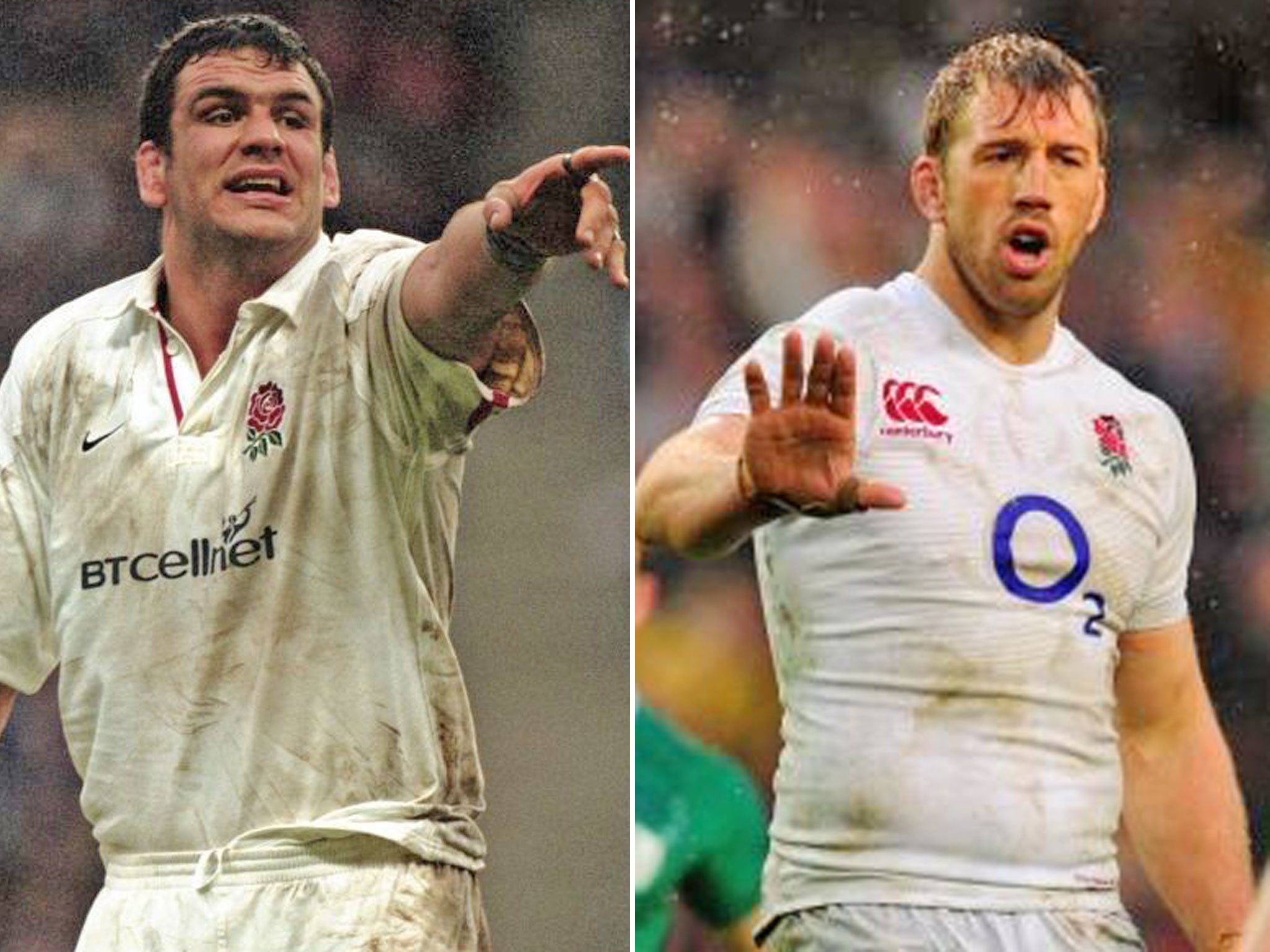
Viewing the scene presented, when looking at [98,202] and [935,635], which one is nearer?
[935,635]

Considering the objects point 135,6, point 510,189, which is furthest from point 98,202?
point 510,189

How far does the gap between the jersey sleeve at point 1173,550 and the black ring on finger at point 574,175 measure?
2.92 ft

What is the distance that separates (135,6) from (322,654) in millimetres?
1054

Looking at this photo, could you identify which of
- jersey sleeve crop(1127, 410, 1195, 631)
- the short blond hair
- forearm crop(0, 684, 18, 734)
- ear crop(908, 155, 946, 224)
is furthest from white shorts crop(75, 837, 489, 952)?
the short blond hair

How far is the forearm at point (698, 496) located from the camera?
3393 millimetres

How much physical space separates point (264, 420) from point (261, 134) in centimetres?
43

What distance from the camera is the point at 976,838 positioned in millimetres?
3336

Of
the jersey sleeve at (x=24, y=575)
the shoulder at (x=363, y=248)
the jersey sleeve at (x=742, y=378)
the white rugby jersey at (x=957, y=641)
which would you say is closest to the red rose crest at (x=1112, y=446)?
the white rugby jersey at (x=957, y=641)

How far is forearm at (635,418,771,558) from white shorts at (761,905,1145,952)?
53 cm

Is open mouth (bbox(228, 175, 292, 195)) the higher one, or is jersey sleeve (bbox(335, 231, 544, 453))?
open mouth (bbox(228, 175, 292, 195))

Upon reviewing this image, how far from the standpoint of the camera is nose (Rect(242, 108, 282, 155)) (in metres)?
3.62

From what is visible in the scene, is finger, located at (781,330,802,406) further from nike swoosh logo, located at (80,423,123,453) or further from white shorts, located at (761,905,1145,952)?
nike swoosh logo, located at (80,423,123,453)

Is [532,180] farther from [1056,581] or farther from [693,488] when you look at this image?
[1056,581]

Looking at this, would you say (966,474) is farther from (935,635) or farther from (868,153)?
(868,153)
